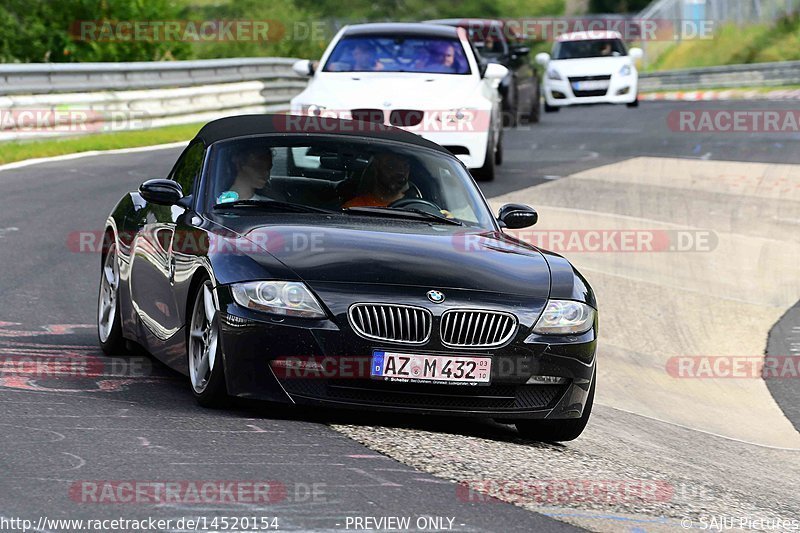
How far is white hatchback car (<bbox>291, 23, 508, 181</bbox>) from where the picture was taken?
16594 mm

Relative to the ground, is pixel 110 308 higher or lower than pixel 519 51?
higher

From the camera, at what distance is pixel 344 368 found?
6.66 m

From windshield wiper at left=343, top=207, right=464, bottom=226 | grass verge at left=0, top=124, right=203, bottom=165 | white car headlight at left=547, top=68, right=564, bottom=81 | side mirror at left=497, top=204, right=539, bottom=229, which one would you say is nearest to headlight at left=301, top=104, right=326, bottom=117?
grass verge at left=0, top=124, right=203, bottom=165

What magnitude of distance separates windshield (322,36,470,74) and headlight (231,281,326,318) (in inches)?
430

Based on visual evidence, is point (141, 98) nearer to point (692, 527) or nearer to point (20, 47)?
point (20, 47)

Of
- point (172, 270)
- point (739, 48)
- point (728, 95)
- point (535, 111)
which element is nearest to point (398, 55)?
point (172, 270)

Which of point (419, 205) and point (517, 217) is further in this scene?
point (517, 217)

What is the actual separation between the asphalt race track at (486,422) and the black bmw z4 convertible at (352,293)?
0.20m

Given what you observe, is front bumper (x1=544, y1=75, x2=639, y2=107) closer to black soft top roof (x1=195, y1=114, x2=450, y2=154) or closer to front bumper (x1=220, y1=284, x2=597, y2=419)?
black soft top roof (x1=195, y1=114, x2=450, y2=154)

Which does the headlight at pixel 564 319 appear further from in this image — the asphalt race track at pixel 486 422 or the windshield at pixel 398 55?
the windshield at pixel 398 55

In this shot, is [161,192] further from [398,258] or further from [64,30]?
[64,30]

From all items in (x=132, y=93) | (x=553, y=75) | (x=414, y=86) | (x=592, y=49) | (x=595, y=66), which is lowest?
(x=553, y=75)

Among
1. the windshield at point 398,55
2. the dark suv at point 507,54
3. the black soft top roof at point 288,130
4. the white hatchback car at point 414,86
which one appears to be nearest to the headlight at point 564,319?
the black soft top roof at point 288,130

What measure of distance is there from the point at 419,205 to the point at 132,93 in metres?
16.1
